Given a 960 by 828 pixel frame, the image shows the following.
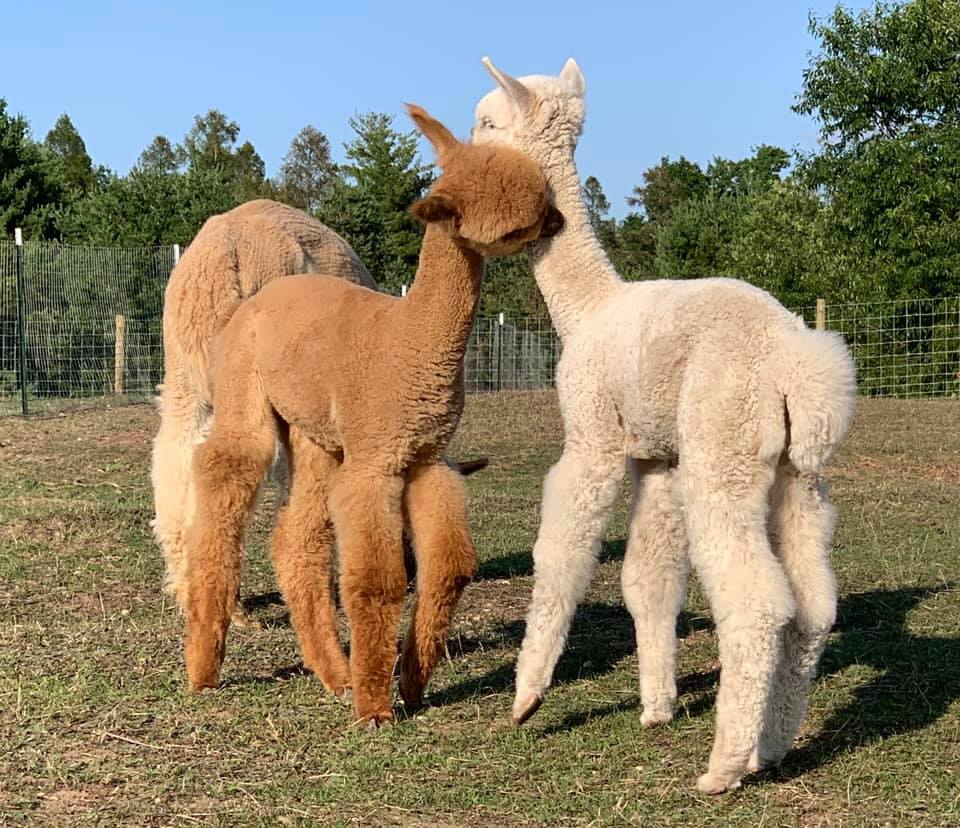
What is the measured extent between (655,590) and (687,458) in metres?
0.86

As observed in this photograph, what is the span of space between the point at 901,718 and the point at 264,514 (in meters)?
5.39

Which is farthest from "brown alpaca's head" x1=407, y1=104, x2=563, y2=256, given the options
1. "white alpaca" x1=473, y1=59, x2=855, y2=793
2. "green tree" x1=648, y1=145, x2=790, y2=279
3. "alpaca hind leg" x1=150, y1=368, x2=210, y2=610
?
"green tree" x1=648, y1=145, x2=790, y2=279

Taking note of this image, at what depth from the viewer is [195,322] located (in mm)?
6117

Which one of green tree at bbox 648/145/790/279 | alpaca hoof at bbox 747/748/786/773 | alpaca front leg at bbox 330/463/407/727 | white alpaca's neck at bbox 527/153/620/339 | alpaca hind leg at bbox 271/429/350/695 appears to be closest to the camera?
alpaca hoof at bbox 747/748/786/773

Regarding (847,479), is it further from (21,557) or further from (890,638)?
(21,557)

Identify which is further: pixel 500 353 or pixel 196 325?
pixel 500 353

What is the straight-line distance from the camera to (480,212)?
162 inches

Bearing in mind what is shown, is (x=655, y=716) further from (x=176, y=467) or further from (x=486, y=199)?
(x=176, y=467)

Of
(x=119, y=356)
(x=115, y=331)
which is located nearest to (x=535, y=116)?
→ (x=119, y=356)

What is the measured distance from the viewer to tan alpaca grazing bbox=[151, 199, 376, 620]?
6.09m

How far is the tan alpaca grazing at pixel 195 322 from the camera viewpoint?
20.0ft

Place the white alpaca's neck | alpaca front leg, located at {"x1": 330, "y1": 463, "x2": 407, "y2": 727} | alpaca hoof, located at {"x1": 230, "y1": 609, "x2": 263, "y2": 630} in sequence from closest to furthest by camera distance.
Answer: alpaca front leg, located at {"x1": 330, "y1": 463, "x2": 407, "y2": 727} → the white alpaca's neck → alpaca hoof, located at {"x1": 230, "y1": 609, "x2": 263, "y2": 630}

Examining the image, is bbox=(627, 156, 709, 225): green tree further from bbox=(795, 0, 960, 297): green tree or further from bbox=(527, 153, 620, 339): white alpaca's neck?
bbox=(527, 153, 620, 339): white alpaca's neck

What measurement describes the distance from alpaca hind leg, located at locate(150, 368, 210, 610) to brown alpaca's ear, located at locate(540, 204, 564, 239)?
7.75 feet
